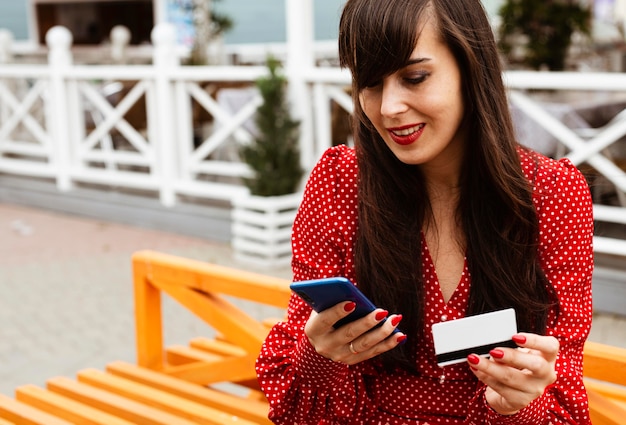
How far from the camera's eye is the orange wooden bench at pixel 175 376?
2.91 meters

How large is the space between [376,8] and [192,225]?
622 centimetres

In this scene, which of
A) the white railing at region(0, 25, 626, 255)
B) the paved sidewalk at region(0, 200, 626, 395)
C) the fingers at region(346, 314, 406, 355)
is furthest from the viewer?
the white railing at region(0, 25, 626, 255)

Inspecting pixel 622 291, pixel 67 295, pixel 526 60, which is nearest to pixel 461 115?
pixel 622 291

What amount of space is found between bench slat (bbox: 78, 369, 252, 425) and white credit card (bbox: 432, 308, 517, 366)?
3.69 ft

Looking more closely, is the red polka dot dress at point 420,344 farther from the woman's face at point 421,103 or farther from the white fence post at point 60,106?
the white fence post at point 60,106

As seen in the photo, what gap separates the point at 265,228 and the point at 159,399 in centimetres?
410

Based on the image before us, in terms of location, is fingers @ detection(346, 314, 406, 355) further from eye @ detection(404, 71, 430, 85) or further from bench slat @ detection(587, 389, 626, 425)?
bench slat @ detection(587, 389, 626, 425)

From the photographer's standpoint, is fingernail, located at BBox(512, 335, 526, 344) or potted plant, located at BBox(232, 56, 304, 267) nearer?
fingernail, located at BBox(512, 335, 526, 344)

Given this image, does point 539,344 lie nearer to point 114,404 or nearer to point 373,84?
point 373,84

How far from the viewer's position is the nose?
192cm

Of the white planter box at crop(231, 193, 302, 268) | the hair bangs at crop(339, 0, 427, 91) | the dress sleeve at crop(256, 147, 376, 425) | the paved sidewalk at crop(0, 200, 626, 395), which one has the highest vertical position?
Answer: the hair bangs at crop(339, 0, 427, 91)

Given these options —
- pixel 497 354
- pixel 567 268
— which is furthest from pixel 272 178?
pixel 497 354

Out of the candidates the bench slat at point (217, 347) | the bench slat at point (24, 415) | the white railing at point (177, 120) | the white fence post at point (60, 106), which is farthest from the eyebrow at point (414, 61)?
the white fence post at point (60, 106)

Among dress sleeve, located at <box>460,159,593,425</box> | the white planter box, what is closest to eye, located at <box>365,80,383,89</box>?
dress sleeve, located at <box>460,159,593,425</box>
